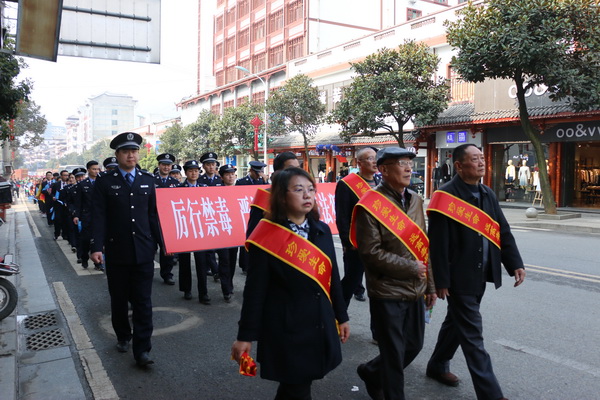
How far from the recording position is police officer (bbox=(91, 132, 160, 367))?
173 inches

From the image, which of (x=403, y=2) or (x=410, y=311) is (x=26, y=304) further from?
(x=403, y=2)

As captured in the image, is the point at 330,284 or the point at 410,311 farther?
the point at 410,311

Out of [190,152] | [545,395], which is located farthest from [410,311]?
[190,152]

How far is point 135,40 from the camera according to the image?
7.72 m

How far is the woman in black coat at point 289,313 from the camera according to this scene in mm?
2631

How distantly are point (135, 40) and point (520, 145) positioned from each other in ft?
57.8

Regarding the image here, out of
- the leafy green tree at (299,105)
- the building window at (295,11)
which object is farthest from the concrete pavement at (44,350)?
the building window at (295,11)

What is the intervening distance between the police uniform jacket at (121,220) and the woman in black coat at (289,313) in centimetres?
212

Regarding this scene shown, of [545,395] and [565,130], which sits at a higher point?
[565,130]

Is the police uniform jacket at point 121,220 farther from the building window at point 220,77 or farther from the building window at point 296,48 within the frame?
the building window at point 220,77

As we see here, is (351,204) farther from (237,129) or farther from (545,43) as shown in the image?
(237,129)

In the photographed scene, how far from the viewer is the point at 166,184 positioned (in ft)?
27.1

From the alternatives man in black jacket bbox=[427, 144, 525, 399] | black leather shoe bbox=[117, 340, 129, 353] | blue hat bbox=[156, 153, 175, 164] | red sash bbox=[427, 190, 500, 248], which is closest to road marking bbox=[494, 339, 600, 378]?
man in black jacket bbox=[427, 144, 525, 399]

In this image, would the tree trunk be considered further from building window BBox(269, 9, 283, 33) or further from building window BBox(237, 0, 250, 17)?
building window BBox(237, 0, 250, 17)
